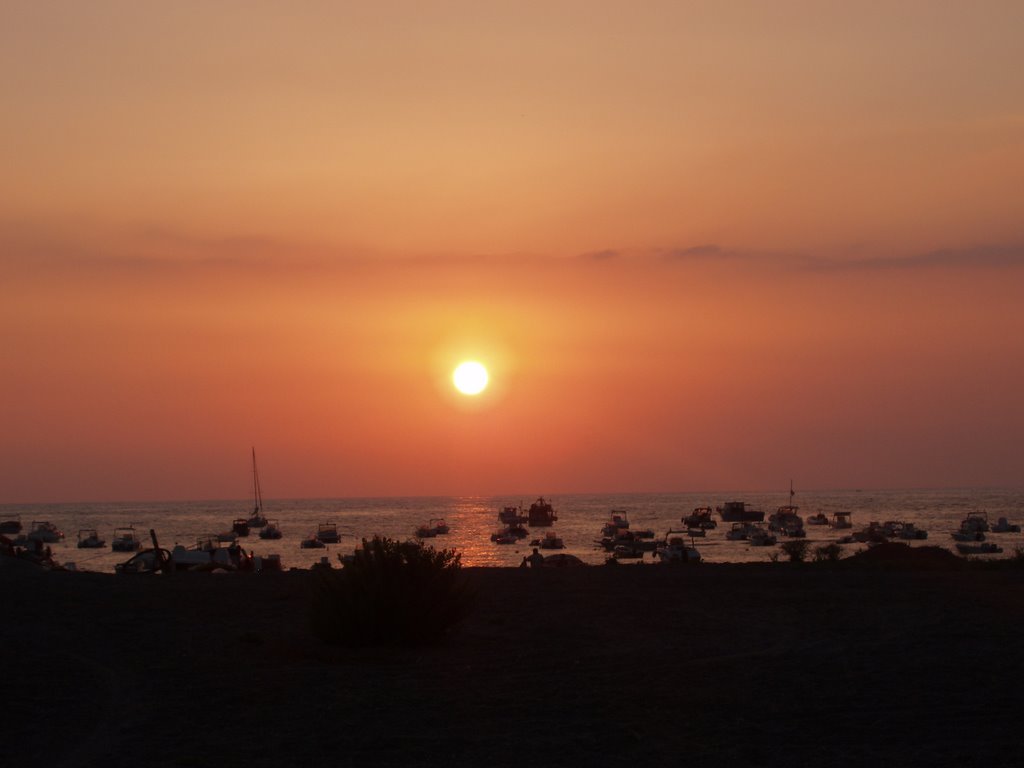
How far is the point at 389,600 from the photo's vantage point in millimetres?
17016

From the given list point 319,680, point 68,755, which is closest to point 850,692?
point 319,680

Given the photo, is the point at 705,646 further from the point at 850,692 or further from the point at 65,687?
the point at 65,687

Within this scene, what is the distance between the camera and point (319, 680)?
13.9 meters

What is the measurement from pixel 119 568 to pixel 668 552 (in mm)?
41993

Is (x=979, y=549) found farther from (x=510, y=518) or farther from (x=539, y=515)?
(x=539, y=515)

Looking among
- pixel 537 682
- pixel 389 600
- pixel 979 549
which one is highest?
pixel 389 600

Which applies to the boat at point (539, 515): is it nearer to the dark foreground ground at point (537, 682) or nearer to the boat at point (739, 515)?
the boat at point (739, 515)

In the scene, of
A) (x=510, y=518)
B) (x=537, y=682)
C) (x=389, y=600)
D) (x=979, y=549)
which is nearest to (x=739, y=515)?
(x=510, y=518)

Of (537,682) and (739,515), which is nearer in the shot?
(537,682)

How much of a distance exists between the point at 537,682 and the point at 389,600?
13.1 feet

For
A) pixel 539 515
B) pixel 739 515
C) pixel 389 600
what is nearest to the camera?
pixel 389 600

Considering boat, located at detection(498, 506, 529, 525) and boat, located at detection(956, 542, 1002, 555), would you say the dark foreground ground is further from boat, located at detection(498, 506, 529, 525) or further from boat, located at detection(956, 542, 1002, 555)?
boat, located at detection(498, 506, 529, 525)

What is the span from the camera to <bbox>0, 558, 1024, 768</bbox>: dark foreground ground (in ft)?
34.4

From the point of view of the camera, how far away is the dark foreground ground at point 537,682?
1048cm
